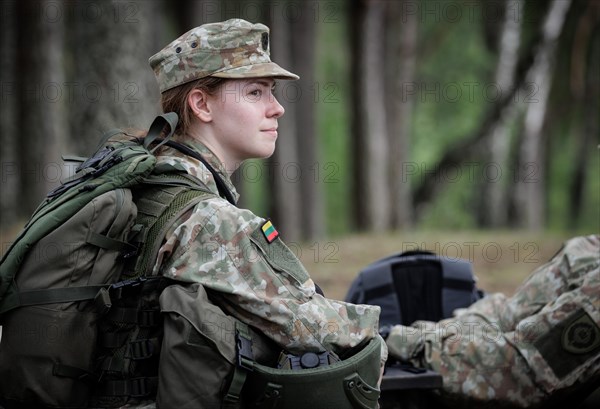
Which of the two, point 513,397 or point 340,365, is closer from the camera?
point 340,365

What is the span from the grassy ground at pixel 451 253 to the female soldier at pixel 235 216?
4.53 metres

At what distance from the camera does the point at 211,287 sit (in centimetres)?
290

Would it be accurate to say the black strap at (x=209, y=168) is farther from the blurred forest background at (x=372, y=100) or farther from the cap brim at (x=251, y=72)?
the blurred forest background at (x=372, y=100)

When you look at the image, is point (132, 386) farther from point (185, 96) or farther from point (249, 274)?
point (185, 96)

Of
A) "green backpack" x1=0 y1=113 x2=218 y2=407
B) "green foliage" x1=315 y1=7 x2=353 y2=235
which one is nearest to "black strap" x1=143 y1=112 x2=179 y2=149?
"green backpack" x1=0 y1=113 x2=218 y2=407

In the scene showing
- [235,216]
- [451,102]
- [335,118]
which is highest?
[235,216]

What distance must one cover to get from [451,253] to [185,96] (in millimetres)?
6949

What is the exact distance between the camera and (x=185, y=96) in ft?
10.9

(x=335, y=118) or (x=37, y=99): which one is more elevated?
(x=37, y=99)

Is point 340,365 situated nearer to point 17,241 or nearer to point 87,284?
point 87,284

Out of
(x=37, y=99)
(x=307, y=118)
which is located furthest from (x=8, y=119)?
(x=307, y=118)

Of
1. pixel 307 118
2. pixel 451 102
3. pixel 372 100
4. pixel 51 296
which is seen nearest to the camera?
pixel 51 296

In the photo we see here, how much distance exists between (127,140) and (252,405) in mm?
1165

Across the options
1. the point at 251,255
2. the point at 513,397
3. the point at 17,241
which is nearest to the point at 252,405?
the point at 251,255
